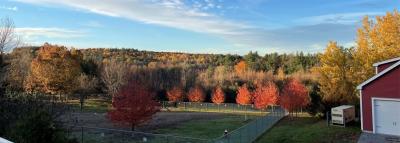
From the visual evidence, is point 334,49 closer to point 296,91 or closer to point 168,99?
point 296,91

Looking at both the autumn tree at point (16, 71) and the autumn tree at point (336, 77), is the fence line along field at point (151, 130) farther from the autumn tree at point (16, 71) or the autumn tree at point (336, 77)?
the autumn tree at point (336, 77)

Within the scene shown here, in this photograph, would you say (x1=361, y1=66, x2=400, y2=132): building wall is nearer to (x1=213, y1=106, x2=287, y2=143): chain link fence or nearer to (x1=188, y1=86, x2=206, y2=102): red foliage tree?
(x1=213, y1=106, x2=287, y2=143): chain link fence

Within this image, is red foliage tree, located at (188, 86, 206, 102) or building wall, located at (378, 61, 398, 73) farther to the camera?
red foliage tree, located at (188, 86, 206, 102)

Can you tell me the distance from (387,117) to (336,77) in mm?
15509

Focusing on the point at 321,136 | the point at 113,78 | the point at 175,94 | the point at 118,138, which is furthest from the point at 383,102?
the point at 113,78

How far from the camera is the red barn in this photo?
2330 centimetres

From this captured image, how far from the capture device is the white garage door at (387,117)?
23266mm

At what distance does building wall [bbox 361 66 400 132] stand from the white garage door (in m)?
0.36

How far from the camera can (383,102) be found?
23.8 metres

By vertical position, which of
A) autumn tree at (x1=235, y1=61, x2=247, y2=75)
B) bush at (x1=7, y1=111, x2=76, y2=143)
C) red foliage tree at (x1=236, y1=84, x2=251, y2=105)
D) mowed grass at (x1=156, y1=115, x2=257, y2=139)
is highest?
autumn tree at (x1=235, y1=61, x2=247, y2=75)

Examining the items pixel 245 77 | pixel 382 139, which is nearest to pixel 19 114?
pixel 382 139

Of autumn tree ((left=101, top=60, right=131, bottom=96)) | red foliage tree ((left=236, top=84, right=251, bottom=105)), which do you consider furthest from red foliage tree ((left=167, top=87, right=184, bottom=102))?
red foliage tree ((left=236, top=84, right=251, bottom=105))

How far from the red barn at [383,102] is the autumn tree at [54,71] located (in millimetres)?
46447

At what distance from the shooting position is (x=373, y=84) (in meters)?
24.3
